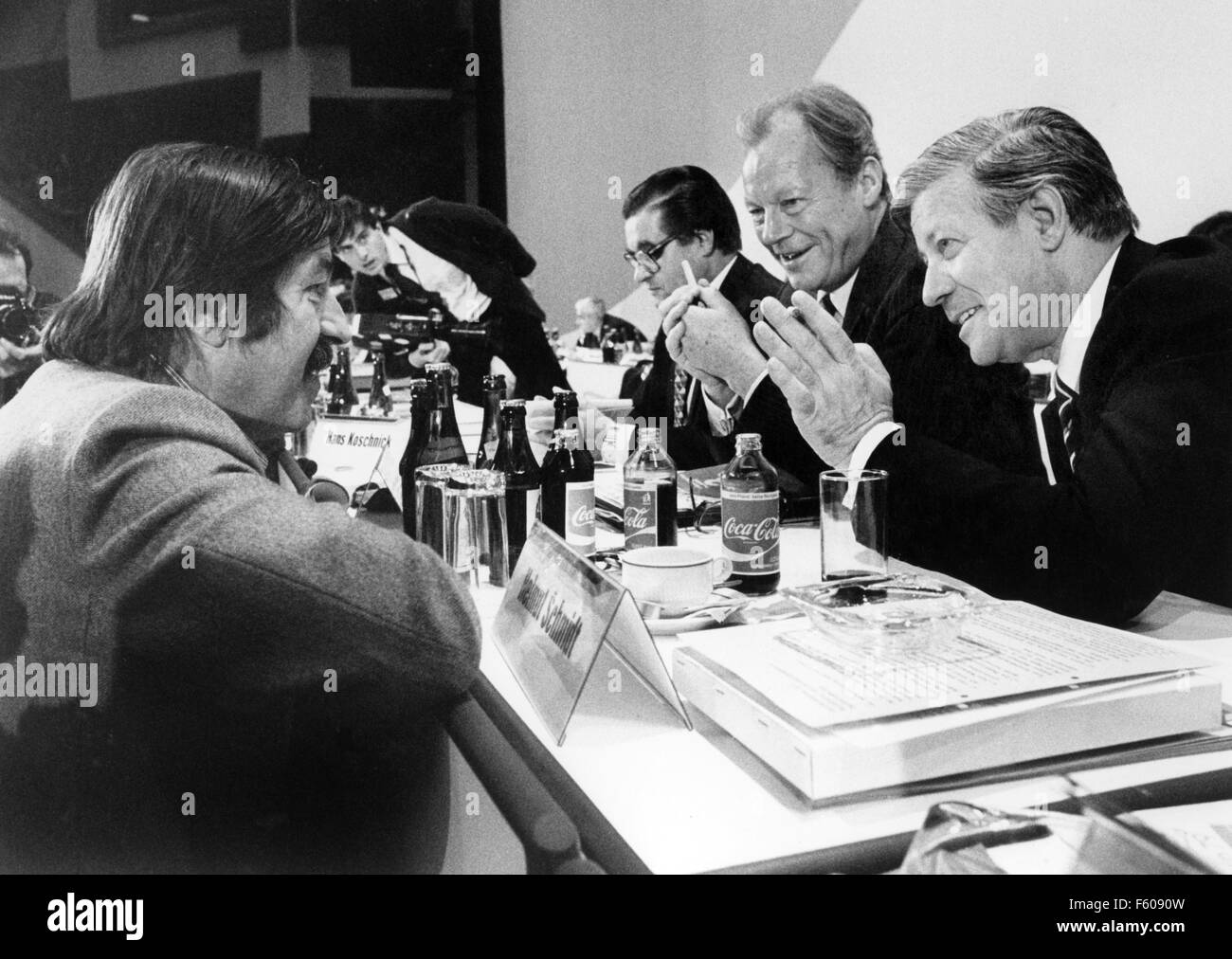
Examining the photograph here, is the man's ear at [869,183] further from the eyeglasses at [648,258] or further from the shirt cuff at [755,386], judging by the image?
the shirt cuff at [755,386]

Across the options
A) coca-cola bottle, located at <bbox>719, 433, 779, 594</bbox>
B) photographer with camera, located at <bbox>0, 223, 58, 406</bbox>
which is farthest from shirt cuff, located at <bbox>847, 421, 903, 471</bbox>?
photographer with camera, located at <bbox>0, 223, 58, 406</bbox>

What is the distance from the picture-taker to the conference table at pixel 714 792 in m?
0.71

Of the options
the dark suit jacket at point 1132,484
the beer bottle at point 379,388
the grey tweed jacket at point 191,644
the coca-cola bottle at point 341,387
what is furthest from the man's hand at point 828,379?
the coca-cola bottle at point 341,387

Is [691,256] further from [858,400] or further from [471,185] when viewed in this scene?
[858,400]

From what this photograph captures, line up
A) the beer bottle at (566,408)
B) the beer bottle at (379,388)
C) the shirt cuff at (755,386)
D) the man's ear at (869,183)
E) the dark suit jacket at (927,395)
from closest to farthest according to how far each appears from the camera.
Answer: the beer bottle at (566,408) < the shirt cuff at (755,386) < the dark suit jacket at (927,395) < the man's ear at (869,183) < the beer bottle at (379,388)

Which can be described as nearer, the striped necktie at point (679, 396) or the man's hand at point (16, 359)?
the man's hand at point (16, 359)

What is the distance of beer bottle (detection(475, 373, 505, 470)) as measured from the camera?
185 cm

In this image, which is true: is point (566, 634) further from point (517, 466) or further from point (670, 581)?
point (517, 466)

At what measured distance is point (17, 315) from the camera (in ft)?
4.97

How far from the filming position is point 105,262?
1.19 meters

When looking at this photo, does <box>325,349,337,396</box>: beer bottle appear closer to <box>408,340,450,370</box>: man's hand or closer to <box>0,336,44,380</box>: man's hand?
<box>408,340,450,370</box>: man's hand

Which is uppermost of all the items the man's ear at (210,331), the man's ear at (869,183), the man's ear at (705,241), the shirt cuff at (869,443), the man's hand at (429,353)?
the man's ear at (869,183)

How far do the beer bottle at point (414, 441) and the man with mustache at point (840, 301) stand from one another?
515 mm

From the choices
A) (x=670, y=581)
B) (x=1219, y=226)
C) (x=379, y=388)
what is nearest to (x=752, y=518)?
(x=670, y=581)
